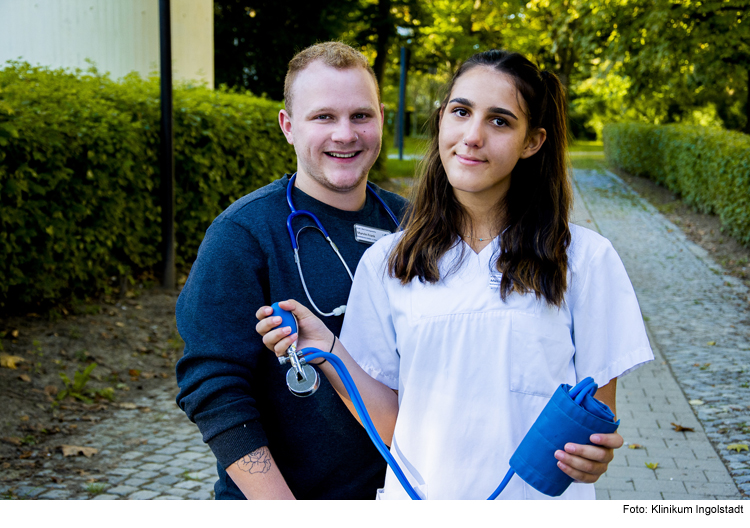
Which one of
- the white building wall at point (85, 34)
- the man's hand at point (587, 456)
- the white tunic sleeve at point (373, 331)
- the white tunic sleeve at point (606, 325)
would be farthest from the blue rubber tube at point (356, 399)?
the white building wall at point (85, 34)

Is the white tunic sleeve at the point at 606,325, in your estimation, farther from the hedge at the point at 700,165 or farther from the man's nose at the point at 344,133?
the hedge at the point at 700,165

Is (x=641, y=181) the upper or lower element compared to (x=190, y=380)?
lower

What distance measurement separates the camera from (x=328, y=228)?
2.31 metres

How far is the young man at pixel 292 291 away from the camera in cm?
200

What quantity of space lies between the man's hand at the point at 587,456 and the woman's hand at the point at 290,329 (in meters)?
0.67

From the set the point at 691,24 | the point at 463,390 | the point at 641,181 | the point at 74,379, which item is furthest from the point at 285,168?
the point at 641,181

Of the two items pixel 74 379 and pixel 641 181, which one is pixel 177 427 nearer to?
pixel 74 379

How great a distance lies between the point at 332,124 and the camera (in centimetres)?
232

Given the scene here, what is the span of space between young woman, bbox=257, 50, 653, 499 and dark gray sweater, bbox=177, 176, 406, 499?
0.17 m

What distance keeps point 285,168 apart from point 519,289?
980cm

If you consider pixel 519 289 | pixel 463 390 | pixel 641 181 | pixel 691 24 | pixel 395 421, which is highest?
pixel 691 24

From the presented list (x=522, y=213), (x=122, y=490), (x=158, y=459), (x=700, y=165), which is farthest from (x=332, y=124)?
(x=700, y=165)

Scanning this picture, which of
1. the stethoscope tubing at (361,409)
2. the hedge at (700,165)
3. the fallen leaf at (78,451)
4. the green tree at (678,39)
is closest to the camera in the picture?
the stethoscope tubing at (361,409)

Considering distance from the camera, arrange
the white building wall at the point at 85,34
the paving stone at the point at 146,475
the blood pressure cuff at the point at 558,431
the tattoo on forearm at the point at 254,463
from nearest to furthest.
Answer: the blood pressure cuff at the point at 558,431
the tattoo on forearm at the point at 254,463
the paving stone at the point at 146,475
the white building wall at the point at 85,34
